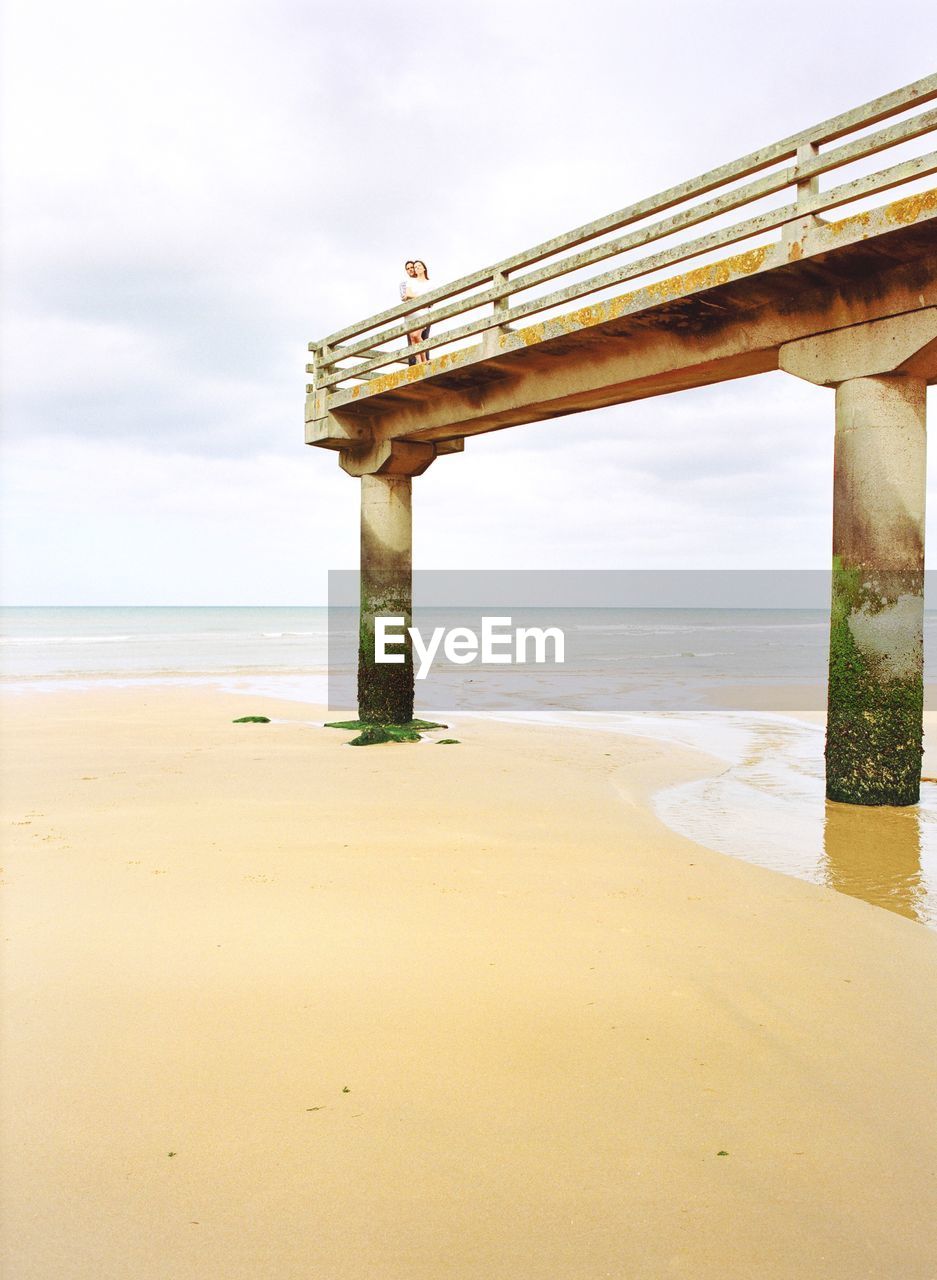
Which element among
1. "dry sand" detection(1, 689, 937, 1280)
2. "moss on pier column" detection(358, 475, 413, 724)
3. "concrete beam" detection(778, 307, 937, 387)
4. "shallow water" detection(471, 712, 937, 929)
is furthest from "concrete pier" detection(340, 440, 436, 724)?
"dry sand" detection(1, 689, 937, 1280)

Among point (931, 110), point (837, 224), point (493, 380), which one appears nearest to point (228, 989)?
point (837, 224)

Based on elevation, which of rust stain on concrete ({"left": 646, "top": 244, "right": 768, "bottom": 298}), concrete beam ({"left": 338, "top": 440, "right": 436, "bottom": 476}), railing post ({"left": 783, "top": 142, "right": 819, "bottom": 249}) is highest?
railing post ({"left": 783, "top": 142, "right": 819, "bottom": 249})

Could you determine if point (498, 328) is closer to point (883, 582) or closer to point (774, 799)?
point (883, 582)

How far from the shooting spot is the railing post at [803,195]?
6359mm

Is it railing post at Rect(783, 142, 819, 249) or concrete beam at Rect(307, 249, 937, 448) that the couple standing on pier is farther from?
railing post at Rect(783, 142, 819, 249)

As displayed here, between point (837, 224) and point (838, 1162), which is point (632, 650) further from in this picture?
point (838, 1162)

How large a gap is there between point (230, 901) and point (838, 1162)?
2828 mm

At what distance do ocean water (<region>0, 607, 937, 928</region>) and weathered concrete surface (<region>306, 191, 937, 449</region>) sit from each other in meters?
3.71

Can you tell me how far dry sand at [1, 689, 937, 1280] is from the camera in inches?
79.5

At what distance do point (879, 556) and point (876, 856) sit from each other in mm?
2455

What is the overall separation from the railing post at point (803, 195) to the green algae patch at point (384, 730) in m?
6.29

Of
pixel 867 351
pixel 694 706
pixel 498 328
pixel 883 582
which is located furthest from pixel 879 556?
pixel 694 706

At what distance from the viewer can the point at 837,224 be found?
618 cm

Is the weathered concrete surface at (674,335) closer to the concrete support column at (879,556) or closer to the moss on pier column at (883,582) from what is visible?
the concrete support column at (879,556)
